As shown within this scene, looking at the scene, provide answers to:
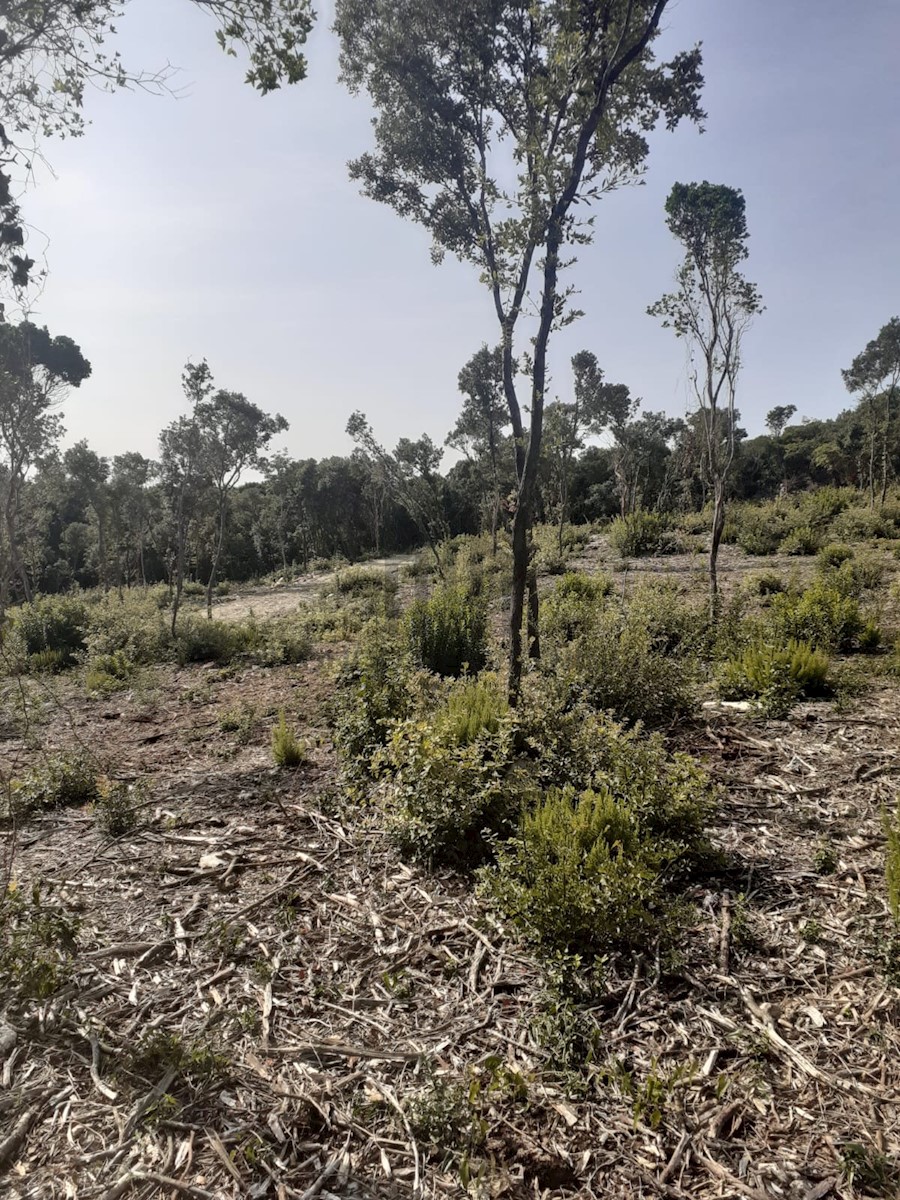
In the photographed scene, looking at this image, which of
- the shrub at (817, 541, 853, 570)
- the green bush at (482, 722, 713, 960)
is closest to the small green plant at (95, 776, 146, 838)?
the green bush at (482, 722, 713, 960)

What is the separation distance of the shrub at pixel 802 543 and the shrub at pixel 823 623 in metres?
7.47

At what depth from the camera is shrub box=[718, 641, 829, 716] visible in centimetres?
489

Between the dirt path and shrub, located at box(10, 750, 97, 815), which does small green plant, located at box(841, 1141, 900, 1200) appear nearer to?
shrub, located at box(10, 750, 97, 815)

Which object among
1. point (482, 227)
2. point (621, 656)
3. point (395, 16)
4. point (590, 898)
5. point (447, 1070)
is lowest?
point (447, 1070)

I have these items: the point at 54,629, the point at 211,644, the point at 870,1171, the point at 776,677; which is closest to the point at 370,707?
the point at 776,677

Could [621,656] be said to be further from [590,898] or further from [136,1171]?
[136,1171]

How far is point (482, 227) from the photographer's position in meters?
7.76

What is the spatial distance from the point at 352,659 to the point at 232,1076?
14.3 ft

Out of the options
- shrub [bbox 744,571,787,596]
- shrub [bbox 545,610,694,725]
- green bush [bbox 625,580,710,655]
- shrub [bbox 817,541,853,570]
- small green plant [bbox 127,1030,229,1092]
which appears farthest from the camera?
shrub [bbox 817,541,853,570]

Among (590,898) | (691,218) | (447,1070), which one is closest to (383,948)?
(447,1070)

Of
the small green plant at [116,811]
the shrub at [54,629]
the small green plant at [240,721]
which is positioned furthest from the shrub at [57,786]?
the shrub at [54,629]

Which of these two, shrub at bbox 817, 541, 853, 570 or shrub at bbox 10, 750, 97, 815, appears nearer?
shrub at bbox 10, 750, 97, 815

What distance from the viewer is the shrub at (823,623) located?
617cm

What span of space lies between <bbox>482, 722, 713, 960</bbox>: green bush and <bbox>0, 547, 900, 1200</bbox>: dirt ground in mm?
162
